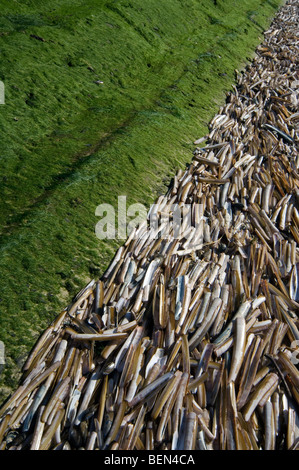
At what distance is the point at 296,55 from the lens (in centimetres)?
1057

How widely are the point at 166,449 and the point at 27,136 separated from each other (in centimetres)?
392

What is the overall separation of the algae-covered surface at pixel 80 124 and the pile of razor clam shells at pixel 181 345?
0.83ft

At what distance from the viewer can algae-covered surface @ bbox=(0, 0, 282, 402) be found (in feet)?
11.6

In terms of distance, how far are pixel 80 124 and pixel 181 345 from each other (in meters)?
3.65

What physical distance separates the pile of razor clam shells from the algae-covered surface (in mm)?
254

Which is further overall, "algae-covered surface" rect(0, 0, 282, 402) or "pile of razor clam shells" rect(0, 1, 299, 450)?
"algae-covered surface" rect(0, 0, 282, 402)

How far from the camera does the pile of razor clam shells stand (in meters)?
2.57

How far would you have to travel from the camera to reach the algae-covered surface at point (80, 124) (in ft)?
11.6

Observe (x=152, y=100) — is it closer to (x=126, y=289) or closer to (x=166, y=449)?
(x=126, y=289)

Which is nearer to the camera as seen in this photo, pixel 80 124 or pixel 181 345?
pixel 181 345

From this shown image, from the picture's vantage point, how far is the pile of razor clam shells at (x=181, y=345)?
2566 millimetres

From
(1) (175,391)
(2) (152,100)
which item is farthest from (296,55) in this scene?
(1) (175,391)

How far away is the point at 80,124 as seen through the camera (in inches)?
221

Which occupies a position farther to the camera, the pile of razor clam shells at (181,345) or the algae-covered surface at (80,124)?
the algae-covered surface at (80,124)
